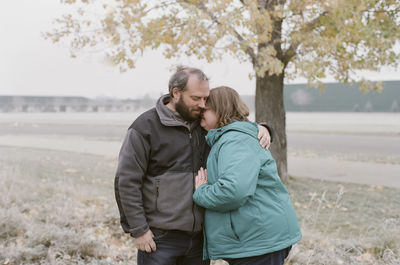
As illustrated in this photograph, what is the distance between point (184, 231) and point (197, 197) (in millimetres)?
299

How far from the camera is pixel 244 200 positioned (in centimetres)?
212

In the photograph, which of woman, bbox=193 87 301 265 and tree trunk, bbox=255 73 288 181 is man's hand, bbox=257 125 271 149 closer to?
woman, bbox=193 87 301 265

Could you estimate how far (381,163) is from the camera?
1095 cm

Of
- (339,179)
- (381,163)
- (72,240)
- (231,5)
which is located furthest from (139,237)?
(381,163)

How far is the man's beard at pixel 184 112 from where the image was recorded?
2420 millimetres

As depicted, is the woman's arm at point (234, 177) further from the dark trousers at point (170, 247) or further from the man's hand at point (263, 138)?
the dark trousers at point (170, 247)

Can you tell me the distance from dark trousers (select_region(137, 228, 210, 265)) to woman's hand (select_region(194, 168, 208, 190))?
0.33 m

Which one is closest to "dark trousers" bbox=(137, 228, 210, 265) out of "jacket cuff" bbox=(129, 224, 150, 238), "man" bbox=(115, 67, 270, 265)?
"man" bbox=(115, 67, 270, 265)

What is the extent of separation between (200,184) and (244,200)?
35 cm

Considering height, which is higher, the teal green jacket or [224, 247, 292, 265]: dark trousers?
the teal green jacket

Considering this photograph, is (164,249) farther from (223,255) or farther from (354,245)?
(354,245)

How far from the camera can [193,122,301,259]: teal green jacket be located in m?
2.10

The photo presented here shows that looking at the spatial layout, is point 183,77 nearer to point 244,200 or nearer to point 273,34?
point 244,200

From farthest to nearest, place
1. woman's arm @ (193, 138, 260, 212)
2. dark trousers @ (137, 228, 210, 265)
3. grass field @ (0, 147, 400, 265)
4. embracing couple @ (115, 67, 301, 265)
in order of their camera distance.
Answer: grass field @ (0, 147, 400, 265)
dark trousers @ (137, 228, 210, 265)
embracing couple @ (115, 67, 301, 265)
woman's arm @ (193, 138, 260, 212)
